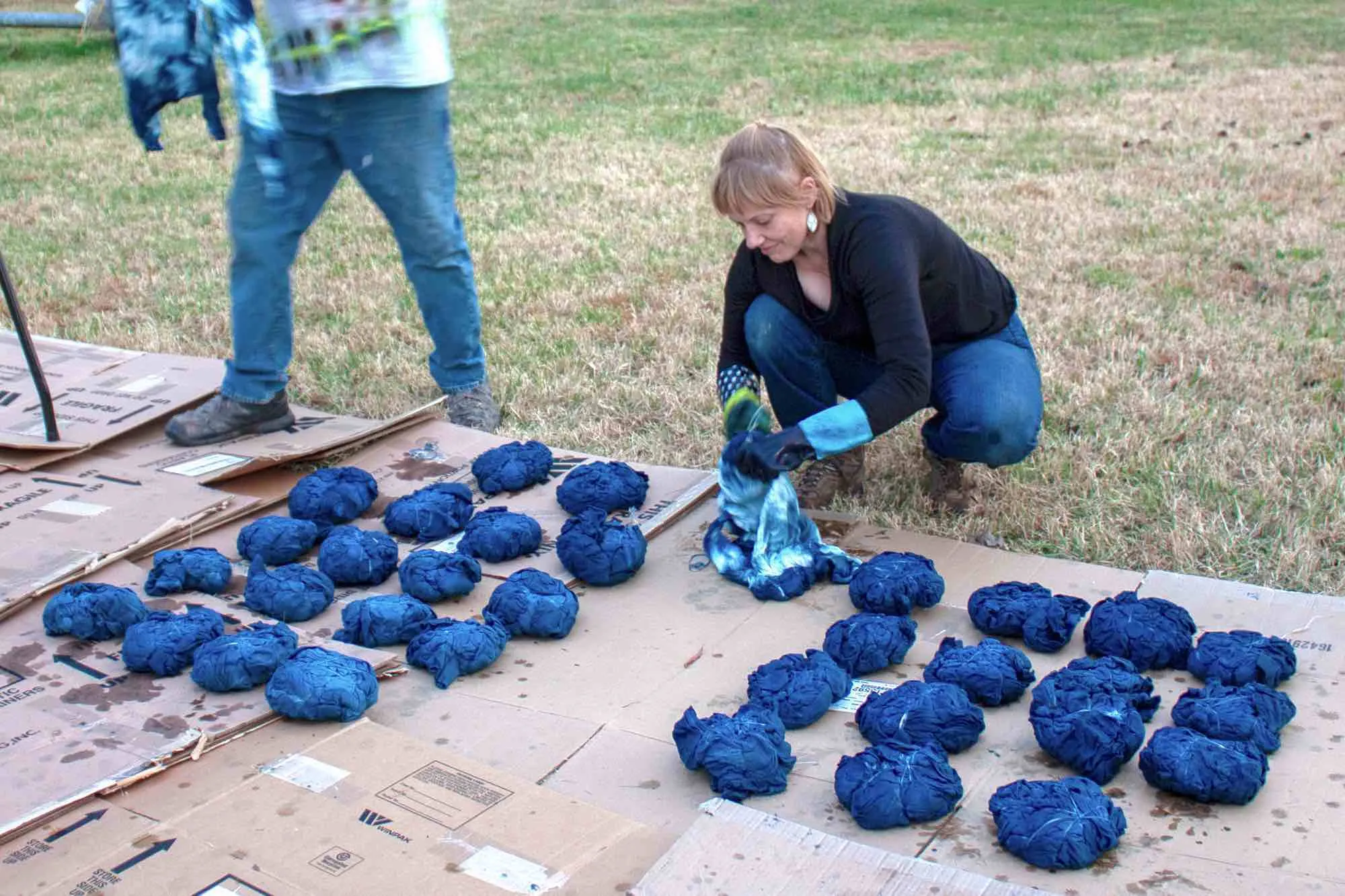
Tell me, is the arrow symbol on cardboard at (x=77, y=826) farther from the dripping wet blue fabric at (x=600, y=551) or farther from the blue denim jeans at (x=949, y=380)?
the blue denim jeans at (x=949, y=380)

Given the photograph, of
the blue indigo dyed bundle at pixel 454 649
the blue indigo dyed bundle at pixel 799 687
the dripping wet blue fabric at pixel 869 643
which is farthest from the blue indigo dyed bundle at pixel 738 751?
the blue indigo dyed bundle at pixel 454 649

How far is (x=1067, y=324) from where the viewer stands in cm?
426

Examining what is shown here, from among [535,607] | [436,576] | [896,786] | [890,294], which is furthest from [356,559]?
[896,786]

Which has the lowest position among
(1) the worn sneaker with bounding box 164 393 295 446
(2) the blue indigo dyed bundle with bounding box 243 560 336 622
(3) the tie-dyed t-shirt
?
(2) the blue indigo dyed bundle with bounding box 243 560 336 622

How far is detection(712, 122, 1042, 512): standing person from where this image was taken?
263cm

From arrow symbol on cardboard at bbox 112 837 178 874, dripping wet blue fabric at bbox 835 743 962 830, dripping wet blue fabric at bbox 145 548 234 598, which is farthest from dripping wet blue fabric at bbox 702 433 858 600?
arrow symbol on cardboard at bbox 112 837 178 874

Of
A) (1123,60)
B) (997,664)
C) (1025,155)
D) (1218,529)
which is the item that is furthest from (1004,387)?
(1123,60)

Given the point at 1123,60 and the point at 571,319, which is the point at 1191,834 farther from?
the point at 1123,60

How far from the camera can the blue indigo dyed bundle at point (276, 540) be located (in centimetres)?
287

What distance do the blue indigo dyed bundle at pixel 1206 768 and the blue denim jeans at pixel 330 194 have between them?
2154 mm

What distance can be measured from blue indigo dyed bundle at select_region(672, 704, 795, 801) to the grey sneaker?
1.72m

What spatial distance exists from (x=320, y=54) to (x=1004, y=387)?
1.72 m

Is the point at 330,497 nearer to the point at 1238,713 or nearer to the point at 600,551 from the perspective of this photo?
the point at 600,551

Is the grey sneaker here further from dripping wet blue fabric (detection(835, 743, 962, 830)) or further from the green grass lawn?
dripping wet blue fabric (detection(835, 743, 962, 830))
